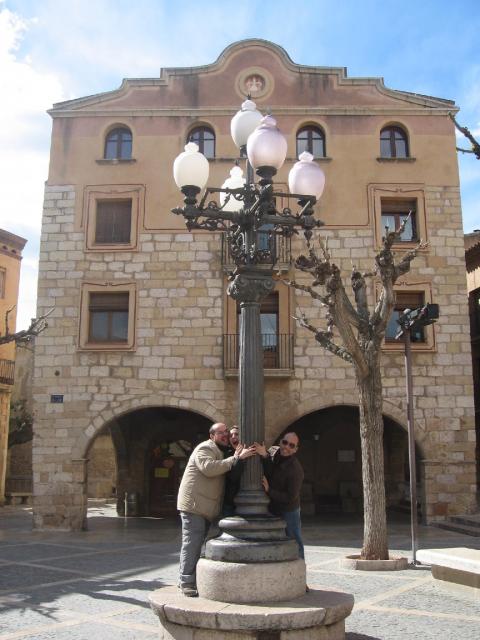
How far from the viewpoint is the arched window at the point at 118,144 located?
18094 millimetres

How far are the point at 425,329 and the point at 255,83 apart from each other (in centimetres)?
774

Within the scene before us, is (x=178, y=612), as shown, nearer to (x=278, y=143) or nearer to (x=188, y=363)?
(x=278, y=143)

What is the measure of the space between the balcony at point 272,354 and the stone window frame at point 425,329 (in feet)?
7.64

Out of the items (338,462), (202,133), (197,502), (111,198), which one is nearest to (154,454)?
(338,462)

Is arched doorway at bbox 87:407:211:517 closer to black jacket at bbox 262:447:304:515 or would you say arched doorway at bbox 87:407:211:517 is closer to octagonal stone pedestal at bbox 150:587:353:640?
black jacket at bbox 262:447:304:515

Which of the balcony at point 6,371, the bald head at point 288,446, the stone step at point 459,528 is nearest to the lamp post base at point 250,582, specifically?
the bald head at point 288,446

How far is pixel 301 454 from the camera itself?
21188 mm

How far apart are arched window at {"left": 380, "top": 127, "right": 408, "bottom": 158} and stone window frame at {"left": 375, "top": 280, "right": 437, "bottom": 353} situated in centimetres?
356

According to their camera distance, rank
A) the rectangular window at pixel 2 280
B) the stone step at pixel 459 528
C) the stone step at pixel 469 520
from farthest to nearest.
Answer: the rectangular window at pixel 2 280 → the stone step at pixel 469 520 → the stone step at pixel 459 528

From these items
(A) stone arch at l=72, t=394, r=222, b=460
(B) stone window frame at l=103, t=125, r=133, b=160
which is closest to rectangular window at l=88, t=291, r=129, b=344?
(A) stone arch at l=72, t=394, r=222, b=460

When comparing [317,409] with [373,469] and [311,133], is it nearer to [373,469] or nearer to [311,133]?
[373,469]

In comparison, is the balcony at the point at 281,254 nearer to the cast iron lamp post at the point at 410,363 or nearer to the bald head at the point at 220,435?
the cast iron lamp post at the point at 410,363

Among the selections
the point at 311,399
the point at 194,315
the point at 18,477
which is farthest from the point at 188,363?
the point at 18,477

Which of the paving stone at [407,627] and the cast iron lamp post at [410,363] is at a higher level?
the cast iron lamp post at [410,363]
